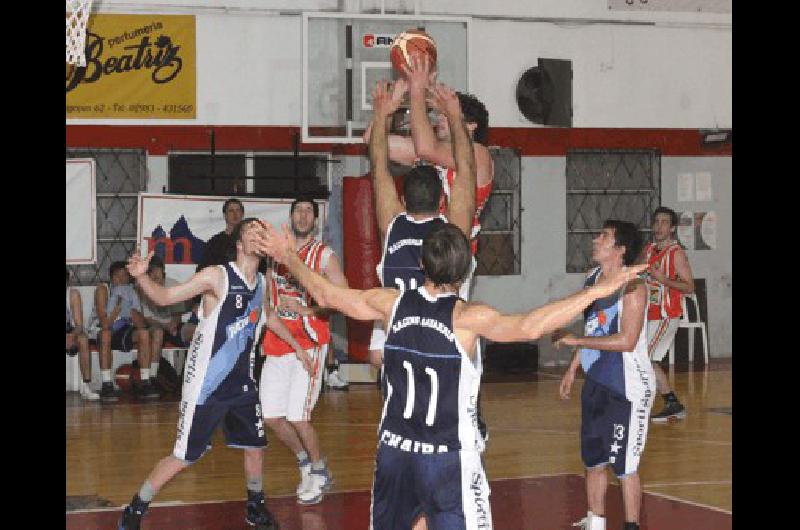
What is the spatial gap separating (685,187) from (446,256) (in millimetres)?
13542

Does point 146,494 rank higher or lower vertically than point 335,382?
higher

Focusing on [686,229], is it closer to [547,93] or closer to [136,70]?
[547,93]

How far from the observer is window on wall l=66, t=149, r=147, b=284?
15547 millimetres

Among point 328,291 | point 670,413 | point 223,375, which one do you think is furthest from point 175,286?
point 670,413

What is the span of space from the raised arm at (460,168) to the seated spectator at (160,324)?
880 centimetres

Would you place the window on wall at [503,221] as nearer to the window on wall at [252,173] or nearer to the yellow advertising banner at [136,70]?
the window on wall at [252,173]

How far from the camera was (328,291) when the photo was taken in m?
5.20

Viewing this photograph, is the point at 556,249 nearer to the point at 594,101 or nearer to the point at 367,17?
the point at 594,101

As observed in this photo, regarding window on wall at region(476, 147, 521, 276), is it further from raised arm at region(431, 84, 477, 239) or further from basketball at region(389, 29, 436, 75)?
raised arm at region(431, 84, 477, 239)

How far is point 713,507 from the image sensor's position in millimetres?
8469

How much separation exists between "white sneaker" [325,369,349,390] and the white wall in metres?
3.30

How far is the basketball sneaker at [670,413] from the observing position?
1244cm

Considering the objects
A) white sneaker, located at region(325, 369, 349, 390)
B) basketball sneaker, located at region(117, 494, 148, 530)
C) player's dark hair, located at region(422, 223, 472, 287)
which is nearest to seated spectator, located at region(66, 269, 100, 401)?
white sneaker, located at region(325, 369, 349, 390)
